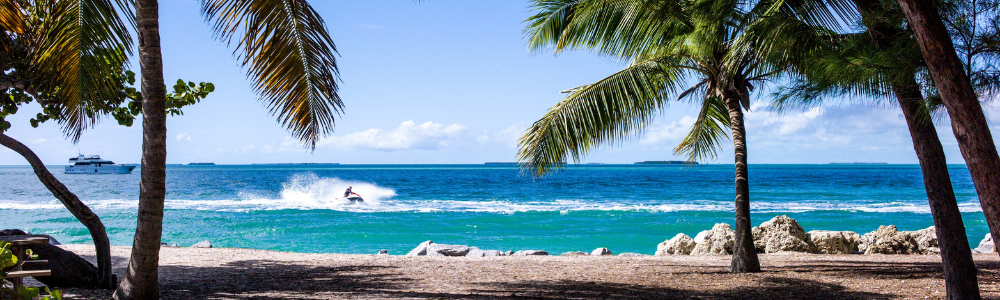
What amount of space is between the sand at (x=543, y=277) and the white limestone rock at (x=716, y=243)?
3.86 ft

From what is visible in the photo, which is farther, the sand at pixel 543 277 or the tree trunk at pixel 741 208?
the tree trunk at pixel 741 208

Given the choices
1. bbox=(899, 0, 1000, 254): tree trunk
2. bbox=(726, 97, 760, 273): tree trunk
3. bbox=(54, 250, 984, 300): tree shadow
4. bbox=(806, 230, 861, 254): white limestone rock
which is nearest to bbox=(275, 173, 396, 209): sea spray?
bbox=(54, 250, 984, 300): tree shadow

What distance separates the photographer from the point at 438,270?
755cm

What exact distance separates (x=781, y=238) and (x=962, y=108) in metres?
7.25

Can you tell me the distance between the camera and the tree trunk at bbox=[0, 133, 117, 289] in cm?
516

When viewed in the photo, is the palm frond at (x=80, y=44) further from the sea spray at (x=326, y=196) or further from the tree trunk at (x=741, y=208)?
the sea spray at (x=326, y=196)

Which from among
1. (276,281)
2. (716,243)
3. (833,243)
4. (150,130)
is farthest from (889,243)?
(150,130)

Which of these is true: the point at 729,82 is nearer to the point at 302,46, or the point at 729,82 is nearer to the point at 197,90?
the point at 302,46

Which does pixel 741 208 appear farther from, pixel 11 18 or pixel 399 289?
pixel 11 18

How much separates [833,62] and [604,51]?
3.67 meters

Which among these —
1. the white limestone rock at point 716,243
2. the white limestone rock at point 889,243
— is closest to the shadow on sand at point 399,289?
the white limestone rock at point 716,243

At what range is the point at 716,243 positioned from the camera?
1056 centimetres

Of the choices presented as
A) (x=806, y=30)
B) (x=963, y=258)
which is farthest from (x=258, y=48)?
(x=963, y=258)

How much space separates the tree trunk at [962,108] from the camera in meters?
3.79
